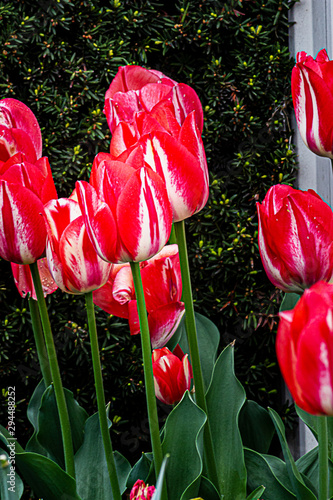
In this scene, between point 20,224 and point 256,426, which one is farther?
point 256,426

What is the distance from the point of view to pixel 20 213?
42 cm

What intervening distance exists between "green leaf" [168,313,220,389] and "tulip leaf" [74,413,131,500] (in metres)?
0.14

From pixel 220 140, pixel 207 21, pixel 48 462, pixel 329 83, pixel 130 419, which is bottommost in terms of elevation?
pixel 130 419

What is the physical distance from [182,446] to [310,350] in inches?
12.2

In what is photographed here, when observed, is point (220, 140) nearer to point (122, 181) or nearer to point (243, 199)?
point (243, 199)

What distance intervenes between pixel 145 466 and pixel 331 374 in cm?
38

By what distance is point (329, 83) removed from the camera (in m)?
0.46

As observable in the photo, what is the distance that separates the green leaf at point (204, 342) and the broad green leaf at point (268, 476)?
11 centimetres

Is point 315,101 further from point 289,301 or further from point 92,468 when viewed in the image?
point 92,468

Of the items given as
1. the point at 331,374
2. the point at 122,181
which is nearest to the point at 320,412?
the point at 331,374

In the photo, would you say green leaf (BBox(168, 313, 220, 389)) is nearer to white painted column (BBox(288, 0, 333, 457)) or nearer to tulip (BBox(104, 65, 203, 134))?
tulip (BBox(104, 65, 203, 134))

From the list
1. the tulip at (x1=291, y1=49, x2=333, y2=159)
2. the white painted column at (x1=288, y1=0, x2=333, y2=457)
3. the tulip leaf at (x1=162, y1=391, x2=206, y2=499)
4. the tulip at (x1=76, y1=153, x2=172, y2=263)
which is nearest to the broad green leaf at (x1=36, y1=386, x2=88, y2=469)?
the tulip leaf at (x1=162, y1=391, x2=206, y2=499)

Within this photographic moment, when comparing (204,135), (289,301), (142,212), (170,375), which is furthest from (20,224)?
(204,135)

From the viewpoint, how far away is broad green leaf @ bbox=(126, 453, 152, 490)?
1.75 ft
